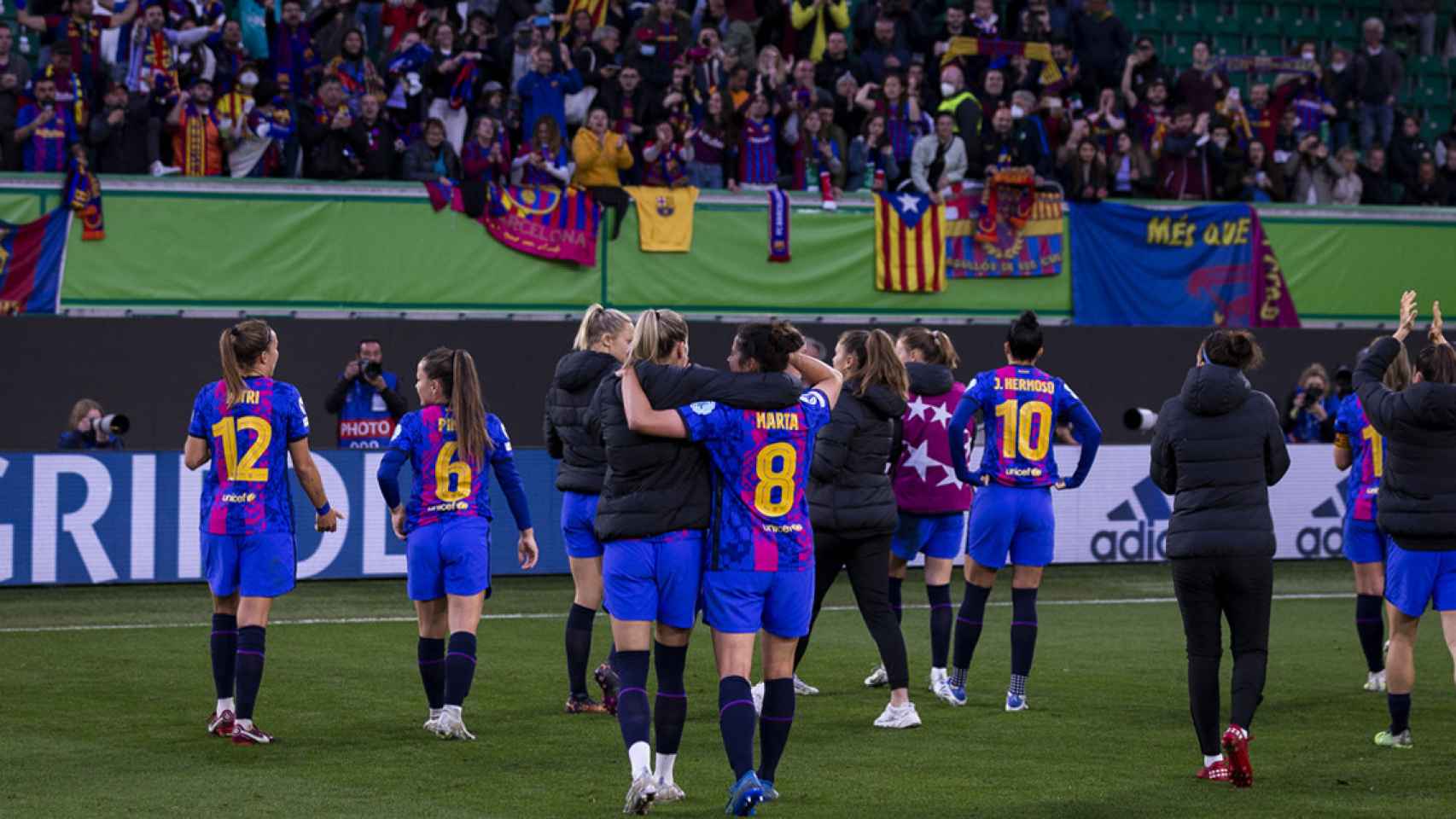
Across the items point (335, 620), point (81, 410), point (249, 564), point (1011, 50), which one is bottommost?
point (335, 620)

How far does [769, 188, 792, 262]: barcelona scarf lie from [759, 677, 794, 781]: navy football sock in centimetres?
1387

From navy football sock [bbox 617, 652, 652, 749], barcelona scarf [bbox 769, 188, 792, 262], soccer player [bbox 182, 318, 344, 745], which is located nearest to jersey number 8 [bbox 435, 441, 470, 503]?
soccer player [bbox 182, 318, 344, 745]

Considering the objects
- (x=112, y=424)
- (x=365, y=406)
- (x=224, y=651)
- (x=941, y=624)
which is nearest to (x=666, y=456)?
(x=224, y=651)

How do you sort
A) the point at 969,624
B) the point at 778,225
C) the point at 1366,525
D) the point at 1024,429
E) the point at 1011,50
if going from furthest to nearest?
the point at 1011,50 < the point at 778,225 < the point at 1366,525 < the point at 969,624 < the point at 1024,429

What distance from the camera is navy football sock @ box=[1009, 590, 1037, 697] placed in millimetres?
10492

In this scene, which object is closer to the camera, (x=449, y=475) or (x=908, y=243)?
(x=449, y=475)

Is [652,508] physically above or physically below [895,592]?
above

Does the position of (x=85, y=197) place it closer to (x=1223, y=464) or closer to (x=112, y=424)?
(x=112, y=424)

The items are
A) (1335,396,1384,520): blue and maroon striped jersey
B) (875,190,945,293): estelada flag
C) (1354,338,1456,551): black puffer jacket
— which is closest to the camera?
(1354,338,1456,551): black puffer jacket

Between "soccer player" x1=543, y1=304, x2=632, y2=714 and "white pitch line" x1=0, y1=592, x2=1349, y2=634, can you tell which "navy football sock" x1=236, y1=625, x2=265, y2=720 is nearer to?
"soccer player" x1=543, y1=304, x2=632, y2=714

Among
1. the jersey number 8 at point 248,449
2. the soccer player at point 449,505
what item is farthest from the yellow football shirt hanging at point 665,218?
the jersey number 8 at point 248,449

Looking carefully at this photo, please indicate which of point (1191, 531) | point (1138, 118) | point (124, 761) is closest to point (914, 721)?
point (1191, 531)

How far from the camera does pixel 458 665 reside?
938 cm

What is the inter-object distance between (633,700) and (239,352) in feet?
9.99
